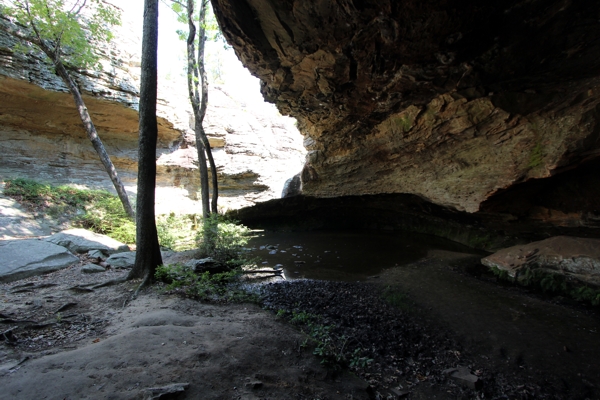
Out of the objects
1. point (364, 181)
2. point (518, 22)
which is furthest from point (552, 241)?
point (364, 181)

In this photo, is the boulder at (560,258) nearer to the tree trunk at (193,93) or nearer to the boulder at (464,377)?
the boulder at (464,377)

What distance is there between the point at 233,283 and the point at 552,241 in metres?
7.31

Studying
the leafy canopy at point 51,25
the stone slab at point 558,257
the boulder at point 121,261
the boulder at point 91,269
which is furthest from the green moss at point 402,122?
the leafy canopy at point 51,25

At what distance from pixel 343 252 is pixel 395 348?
20.6 feet

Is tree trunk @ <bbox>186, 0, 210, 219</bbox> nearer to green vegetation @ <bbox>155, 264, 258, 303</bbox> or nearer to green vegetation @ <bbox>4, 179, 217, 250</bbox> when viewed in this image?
green vegetation @ <bbox>4, 179, 217, 250</bbox>

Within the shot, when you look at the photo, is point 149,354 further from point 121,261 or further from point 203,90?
point 203,90

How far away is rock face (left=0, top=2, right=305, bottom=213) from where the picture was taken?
11.9 m

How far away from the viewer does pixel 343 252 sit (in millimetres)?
10125

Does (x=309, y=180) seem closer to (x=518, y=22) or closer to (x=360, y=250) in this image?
(x=360, y=250)

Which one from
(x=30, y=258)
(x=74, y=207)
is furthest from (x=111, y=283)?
(x=74, y=207)

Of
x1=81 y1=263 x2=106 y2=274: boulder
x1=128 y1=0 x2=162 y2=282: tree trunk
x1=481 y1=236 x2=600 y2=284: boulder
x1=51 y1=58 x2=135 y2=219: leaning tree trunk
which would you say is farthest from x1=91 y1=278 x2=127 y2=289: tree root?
x1=481 y1=236 x2=600 y2=284: boulder

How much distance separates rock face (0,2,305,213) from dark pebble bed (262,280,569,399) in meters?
10.4

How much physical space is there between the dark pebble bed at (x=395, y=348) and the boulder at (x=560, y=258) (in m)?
3.30

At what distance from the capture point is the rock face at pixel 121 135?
39.1ft
